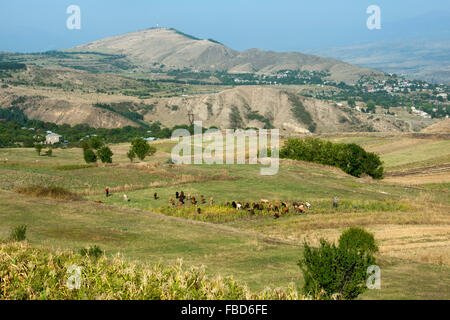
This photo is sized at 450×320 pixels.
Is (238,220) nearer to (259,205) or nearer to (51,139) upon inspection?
(259,205)

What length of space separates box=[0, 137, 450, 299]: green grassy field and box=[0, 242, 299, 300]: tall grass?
5.85 metres

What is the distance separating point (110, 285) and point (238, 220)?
3321 cm

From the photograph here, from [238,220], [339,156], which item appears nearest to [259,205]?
[238,220]

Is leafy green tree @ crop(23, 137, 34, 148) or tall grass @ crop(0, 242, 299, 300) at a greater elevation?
tall grass @ crop(0, 242, 299, 300)

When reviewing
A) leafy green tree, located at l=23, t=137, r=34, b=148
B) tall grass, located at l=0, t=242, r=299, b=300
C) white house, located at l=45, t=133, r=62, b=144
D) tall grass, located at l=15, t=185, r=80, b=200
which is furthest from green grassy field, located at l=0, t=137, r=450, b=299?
white house, located at l=45, t=133, r=62, b=144

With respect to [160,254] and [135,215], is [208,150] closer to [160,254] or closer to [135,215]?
[135,215]

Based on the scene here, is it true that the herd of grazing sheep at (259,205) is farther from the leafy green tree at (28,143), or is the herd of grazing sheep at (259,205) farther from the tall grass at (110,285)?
the leafy green tree at (28,143)

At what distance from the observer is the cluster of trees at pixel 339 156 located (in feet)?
321

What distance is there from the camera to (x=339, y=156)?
100812mm

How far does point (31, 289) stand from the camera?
16.3 m

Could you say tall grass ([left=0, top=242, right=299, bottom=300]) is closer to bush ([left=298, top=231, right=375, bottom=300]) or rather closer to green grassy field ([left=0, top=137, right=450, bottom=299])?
bush ([left=298, top=231, right=375, bottom=300])

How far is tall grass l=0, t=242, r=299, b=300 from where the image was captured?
52.0 ft

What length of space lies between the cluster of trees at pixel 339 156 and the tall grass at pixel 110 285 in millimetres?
84502
